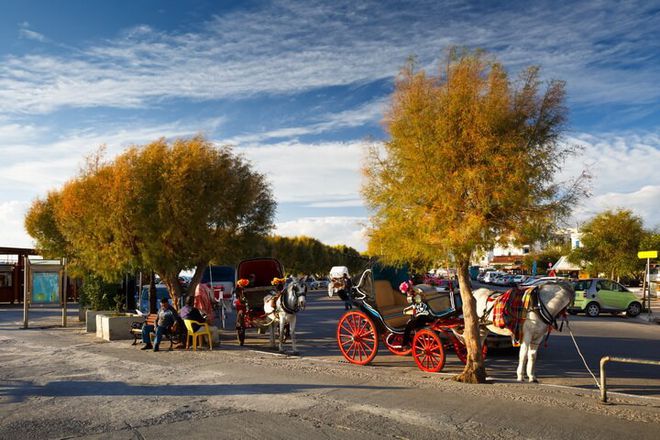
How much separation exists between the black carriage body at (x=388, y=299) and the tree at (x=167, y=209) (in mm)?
5100

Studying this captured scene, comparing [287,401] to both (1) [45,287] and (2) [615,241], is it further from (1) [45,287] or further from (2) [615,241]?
(2) [615,241]

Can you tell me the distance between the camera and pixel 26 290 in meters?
20.6

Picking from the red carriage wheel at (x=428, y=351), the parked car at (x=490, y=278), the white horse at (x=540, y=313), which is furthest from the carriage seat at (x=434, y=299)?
the parked car at (x=490, y=278)

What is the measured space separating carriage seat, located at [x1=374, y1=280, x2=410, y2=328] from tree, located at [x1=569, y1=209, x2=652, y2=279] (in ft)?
92.5

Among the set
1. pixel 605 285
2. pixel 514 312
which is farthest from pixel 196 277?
pixel 605 285

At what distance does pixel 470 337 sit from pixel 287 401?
11.6 feet

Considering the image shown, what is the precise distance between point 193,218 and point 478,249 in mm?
8857

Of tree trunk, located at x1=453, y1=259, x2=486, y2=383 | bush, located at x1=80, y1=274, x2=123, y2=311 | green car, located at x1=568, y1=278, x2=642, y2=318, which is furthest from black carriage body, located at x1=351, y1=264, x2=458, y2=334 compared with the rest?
green car, located at x1=568, y1=278, x2=642, y2=318

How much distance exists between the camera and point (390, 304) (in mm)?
13758

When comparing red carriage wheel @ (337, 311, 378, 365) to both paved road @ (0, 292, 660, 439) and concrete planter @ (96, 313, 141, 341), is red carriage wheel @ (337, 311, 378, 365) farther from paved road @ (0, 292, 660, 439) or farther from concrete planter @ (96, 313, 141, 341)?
concrete planter @ (96, 313, 141, 341)

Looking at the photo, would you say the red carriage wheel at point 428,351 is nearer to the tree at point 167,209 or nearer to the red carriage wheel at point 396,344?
the red carriage wheel at point 396,344

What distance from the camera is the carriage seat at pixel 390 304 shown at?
12477mm

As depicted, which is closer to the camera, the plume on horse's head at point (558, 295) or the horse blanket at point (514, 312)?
the plume on horse's head at point (558, 295)

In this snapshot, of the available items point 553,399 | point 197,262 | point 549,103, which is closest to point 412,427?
point 553,399
